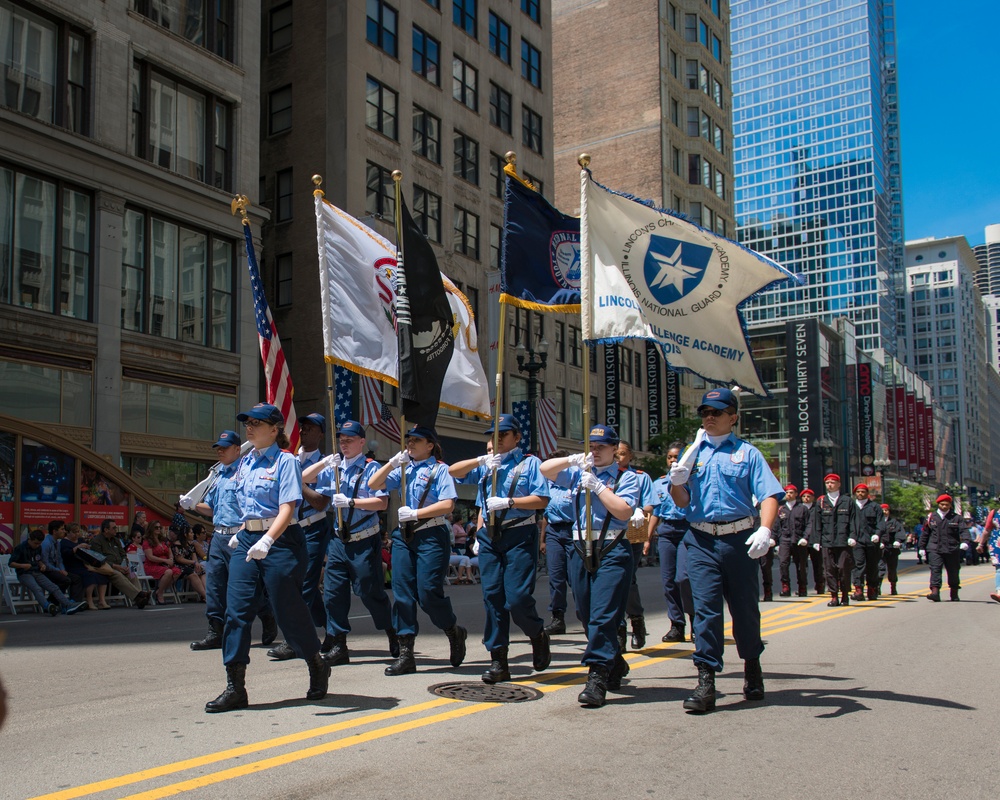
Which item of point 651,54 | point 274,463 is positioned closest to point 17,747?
point 274,463

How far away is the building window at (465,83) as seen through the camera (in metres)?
40.5

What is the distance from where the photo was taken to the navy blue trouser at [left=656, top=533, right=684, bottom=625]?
1083cm

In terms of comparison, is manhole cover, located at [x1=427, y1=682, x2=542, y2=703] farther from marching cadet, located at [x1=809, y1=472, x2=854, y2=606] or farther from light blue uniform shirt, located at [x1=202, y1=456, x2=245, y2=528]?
marching cadet, located at [x1=809, y1=472, x2=854, y2=606]

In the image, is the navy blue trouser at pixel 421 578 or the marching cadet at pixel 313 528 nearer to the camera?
the navy blue trouser at pixel 421 578

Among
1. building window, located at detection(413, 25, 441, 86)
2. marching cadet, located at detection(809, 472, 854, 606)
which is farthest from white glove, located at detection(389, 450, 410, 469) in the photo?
building window, located at detection(413, 25, 441, 86)

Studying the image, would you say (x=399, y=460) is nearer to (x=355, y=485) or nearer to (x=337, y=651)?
(x=355, y=485)

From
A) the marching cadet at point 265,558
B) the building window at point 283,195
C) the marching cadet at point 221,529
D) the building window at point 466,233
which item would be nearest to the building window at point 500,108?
the building window at point 466,233

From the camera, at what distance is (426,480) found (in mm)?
8359

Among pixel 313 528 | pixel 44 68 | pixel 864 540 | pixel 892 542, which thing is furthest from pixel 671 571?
pixel 44 68

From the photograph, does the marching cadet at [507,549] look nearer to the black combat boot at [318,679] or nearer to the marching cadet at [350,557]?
the marching cadet at [350,557]

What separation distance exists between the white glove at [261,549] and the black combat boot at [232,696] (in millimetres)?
809

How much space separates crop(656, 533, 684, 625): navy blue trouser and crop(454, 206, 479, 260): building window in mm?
29541

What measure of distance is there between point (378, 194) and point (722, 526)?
30028mm

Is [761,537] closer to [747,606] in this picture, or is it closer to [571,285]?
[747,606]
